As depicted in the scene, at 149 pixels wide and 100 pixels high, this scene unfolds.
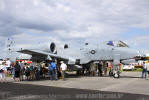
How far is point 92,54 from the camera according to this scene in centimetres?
1994

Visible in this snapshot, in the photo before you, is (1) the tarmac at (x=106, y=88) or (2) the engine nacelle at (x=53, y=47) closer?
(1) the tarmac at (x=106, y=88)

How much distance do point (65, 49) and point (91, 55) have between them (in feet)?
12.4

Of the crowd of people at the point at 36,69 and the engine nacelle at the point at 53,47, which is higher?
the engine nacelle at the point at 53,47

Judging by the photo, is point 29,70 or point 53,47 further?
point 53,47

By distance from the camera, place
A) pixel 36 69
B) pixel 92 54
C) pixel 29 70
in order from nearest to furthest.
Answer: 1. pixel 29 70
2. pixel 36 69
3. pixel 92 54

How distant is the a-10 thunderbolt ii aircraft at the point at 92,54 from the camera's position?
1809cm

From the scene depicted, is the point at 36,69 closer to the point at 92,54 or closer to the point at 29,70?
the point at 29,70

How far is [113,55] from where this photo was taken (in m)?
18.9

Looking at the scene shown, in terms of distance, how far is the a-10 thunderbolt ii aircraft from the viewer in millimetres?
18094

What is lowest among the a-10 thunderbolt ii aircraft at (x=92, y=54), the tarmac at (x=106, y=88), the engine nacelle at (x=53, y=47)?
the tarmac at (x=106, y=88)

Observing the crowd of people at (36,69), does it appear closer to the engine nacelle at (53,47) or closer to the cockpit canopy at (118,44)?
the engine nacelle at (53,47)

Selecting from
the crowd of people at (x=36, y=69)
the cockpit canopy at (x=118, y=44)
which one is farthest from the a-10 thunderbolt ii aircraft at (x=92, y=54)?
the crowd of people at (x=36, y=69)

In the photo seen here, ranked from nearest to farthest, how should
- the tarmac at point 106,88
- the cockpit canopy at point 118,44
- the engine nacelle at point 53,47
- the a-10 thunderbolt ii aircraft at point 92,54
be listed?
the tarmac at point 106,88 → the a-10 thunderbolt ii aircraft at point 92,54 → the cockpit canopy at point 118,44 → the engine nacelle at point 53,47

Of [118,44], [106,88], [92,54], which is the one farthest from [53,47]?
[106,88]
